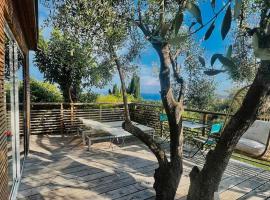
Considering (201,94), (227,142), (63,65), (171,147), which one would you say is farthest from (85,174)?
(201,94)

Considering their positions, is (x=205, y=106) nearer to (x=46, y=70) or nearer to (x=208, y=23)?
(x=46, y=70)

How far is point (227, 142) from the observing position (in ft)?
7.98

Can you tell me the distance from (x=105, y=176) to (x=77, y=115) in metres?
4.40

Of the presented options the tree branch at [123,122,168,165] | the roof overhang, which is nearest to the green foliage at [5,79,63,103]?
the roof overhang

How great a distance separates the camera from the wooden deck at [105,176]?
3.82 m

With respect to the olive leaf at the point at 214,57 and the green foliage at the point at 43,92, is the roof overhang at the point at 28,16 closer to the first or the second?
the olive leaf at the point at 214,57

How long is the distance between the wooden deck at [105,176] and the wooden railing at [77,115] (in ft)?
5.94

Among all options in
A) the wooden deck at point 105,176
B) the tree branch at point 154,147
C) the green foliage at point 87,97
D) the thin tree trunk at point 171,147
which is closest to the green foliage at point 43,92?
the green foliage at point 87,97

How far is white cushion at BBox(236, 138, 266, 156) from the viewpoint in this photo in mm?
5233

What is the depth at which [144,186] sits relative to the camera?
4105 millimetres

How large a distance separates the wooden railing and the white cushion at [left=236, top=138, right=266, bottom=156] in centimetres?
176

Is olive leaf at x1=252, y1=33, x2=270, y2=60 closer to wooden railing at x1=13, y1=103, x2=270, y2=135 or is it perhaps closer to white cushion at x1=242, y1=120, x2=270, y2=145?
white cushion at x1=242, y1=120, x2=270, y2=145

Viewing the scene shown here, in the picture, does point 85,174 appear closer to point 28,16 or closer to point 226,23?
point 28,16

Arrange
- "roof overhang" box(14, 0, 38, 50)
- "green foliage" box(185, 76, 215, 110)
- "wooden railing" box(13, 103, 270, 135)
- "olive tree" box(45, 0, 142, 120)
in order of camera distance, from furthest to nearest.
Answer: "green foliage" box(185, 76, 215, 110), "wooden railing" box(13, 103, 270, 135), "olive tree" box(45, 0, 142, 120), "roof overhang" box(14, 0, 38, 50)
